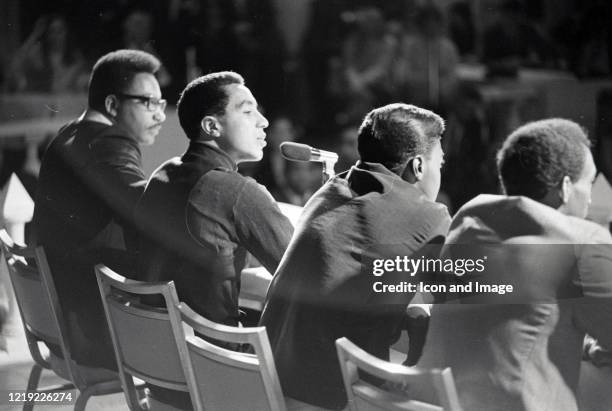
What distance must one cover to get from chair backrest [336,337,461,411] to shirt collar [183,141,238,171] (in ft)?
2.52

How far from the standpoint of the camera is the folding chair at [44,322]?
79.5 inches

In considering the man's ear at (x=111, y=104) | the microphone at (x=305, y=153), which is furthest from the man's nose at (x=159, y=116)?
the microphone at (x=305, y=153)

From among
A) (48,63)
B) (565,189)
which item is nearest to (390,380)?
(565,189)

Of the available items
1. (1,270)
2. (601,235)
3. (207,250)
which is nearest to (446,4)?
(207,250)

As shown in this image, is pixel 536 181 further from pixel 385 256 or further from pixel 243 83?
pixel 243 83

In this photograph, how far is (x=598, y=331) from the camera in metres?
1.33

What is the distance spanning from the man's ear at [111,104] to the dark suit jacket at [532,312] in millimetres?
1227

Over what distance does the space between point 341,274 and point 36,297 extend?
908 mm

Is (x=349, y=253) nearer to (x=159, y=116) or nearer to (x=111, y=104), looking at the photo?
(x=159, y=116)

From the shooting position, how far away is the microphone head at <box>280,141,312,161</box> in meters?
1.89

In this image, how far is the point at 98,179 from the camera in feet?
7.52

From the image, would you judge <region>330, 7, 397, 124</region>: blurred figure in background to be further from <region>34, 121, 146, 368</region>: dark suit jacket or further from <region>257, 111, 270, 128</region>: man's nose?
<region>34, 121, 146, 368</region>: dark suit jacket

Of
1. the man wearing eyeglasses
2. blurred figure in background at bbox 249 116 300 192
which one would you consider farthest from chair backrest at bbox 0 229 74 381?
blurred figure in background at bbox 249 116 300 192

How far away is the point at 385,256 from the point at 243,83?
68 centimetres
